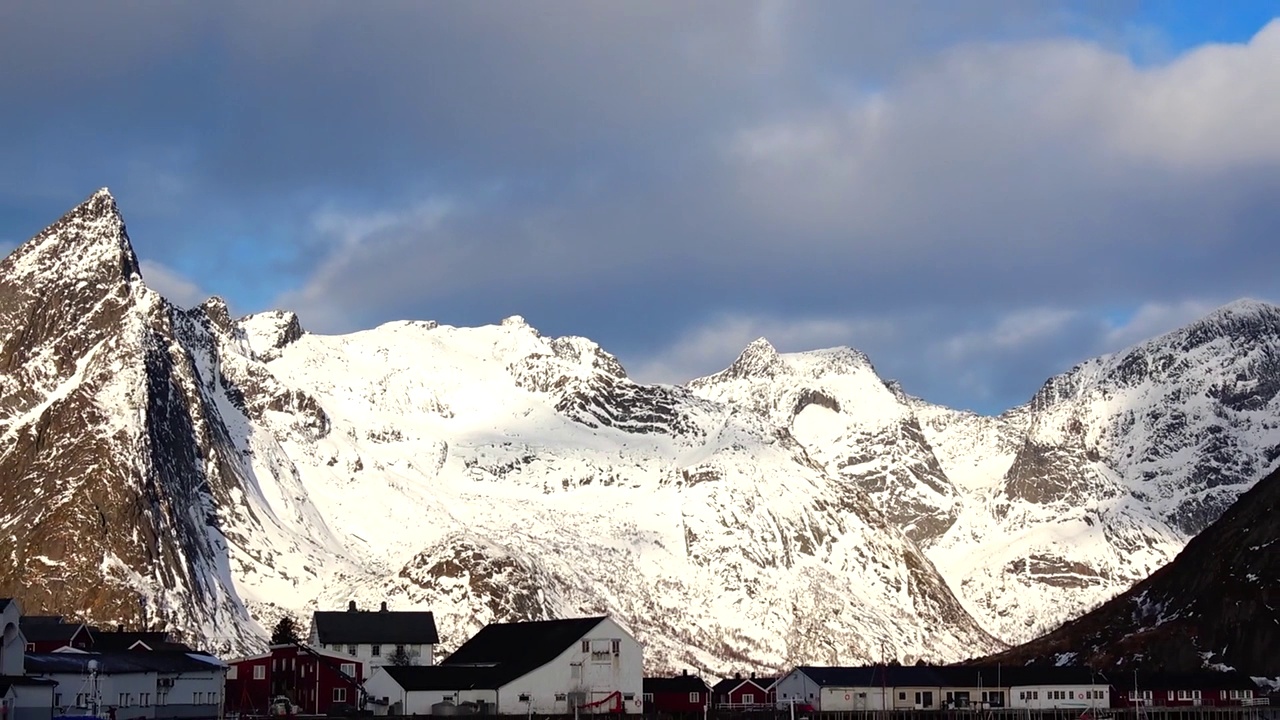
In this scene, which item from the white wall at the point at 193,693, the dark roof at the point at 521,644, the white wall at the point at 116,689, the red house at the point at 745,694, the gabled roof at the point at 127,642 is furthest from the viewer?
the red house at the point at 745,694

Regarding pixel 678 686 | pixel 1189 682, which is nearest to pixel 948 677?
pixel 1189 682

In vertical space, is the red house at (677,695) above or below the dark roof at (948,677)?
below

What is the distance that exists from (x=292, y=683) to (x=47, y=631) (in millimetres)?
20312

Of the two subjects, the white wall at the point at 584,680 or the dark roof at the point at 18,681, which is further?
the white wall at the point at 584,680

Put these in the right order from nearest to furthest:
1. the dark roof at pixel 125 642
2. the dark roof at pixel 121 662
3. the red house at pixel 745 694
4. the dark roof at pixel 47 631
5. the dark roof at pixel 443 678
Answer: the dark roof at pixel 121 662 < the dark roof at pixel 443 678 < the dark roof at pixel 47 631 < the dark roof at pixel 125 642 < the red house at pixel 745 694

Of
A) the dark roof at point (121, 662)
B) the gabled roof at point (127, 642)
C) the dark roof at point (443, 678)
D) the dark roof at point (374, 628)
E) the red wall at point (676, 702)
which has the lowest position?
the red wall at point (676, 702)

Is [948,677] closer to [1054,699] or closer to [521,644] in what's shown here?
[1054,699]

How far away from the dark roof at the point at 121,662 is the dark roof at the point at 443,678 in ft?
46.8

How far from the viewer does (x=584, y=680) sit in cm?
14950

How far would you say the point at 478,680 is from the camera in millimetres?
146500

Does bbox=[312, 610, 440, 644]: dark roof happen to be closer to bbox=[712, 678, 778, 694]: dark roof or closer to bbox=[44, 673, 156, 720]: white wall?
bbox=[712, 678, 778, 694]: dark roof

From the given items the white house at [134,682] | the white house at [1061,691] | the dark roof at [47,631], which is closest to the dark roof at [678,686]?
the white house at [1061,691]

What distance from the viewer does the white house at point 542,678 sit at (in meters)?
144

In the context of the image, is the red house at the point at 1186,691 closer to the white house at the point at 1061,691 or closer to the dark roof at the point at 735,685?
the white house at the point at 1061,691
